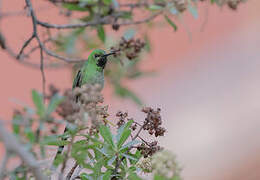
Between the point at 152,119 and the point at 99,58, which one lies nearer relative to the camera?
the point at 152,119

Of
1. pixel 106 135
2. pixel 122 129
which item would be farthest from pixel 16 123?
pixel 122 129

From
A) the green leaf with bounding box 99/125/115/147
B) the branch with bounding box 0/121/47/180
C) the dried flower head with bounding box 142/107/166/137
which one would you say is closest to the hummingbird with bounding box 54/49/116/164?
the green leaf with bounding box 99/125/115/147

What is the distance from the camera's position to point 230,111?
7.71 metres

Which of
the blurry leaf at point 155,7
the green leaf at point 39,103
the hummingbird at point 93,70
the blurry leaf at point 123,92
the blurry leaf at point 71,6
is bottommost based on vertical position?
the green leaf at point 39,103

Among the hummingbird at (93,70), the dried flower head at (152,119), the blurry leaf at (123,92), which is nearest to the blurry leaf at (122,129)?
the dried flower head at (152,119)

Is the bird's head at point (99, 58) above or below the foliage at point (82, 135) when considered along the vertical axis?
above

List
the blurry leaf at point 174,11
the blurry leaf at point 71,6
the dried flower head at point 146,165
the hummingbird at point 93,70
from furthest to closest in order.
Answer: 1. the hummingbird at point 93,70
2. the blurry leaf at point 71,6
3. the blurry leaf at point 174,11
4. the dried flower head at point 146,165

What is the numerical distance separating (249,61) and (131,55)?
23.7 feet

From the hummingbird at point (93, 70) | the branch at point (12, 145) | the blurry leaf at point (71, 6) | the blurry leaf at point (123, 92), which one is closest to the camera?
the branch at point (12, 145)

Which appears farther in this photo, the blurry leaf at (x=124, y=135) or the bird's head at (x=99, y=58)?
the bird's head at (x=99, y=58)

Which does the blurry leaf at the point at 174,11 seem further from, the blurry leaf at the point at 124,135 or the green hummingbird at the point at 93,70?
the blurry leaf at the point at 124,135

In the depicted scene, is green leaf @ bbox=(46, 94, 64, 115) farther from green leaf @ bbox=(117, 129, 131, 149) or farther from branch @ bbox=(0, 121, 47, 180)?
green leaf @ bbox=(117, 129, 131, 149)

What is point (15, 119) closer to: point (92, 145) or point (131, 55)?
point (92, 145)

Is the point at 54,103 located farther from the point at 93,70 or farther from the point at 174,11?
the point at 93,70
